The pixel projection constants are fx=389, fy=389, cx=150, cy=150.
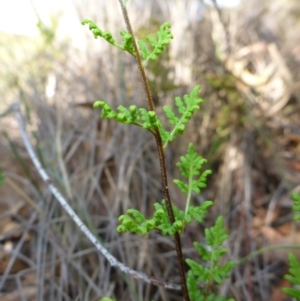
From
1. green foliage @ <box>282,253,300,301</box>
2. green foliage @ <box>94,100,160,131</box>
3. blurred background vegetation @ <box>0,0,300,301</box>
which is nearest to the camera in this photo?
green foliage @ <box>94,100,160,131</box>

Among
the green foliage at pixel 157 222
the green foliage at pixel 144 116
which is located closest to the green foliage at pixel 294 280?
the green foliage at pixel 157 222

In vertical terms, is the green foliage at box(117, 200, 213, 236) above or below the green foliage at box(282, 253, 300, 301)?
above

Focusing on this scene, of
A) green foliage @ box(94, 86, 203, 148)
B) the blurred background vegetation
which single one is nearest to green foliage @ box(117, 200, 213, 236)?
green foliage @ box(94, 86, 203, 148)

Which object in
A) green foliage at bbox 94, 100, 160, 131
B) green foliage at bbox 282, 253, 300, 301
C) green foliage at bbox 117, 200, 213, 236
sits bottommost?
green foliage at bbox 282, 253, 300, 301

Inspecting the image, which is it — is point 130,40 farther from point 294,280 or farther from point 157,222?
point 294,280

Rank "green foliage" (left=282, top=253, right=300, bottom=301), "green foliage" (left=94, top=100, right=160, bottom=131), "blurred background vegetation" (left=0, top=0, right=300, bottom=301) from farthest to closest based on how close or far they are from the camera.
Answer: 1. "blurred background vegetation" (left=0, top=0, right=300, bottom=301)
2. "green foliage" (left=282, top=253, right=300, bottom=301)
3. "green foliage" (left=94, top=100, right=160, bottom=131)

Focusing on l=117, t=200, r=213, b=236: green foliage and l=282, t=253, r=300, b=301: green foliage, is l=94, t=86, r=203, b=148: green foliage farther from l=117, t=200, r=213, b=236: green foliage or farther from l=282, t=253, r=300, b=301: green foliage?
l=282, t=253, r=300, b=301: green foliage

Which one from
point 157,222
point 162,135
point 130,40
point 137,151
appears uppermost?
point 137,151

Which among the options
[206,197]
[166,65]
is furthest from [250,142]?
[166,65]

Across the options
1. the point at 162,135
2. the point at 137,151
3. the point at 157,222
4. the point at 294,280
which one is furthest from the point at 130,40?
the point at 137,151

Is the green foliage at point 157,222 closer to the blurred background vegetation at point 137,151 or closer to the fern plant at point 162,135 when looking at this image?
the fern plant at point 162,135
